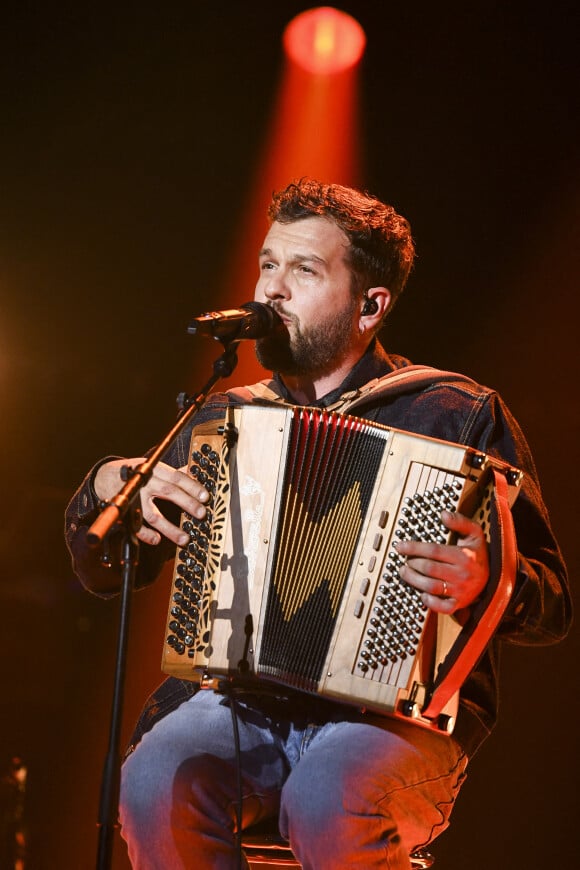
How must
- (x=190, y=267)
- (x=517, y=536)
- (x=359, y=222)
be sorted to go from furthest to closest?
(x=190, y=267)
(x=359, y=222)
(x=517, y=536)

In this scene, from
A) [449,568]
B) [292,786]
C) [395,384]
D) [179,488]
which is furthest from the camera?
[395,384]

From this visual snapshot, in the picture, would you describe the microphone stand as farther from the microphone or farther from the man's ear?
the man's ear

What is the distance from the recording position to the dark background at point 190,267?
4.01 metres

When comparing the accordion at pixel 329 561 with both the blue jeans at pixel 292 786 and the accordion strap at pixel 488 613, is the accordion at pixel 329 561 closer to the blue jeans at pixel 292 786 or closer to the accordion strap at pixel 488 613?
the accordion strap at pixel 488 613

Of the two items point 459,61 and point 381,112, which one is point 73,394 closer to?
point 381,112

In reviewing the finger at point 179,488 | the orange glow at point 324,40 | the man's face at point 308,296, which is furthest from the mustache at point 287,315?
the orange glow at point 324,40

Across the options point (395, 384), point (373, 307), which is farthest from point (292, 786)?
point (373, 307)

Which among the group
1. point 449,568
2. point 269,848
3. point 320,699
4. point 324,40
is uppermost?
point 324,40

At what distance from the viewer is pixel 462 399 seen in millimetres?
2645

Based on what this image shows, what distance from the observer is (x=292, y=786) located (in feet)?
7.13

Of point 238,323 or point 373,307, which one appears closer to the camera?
point 238,323

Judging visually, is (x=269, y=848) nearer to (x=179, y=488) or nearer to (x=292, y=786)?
(x=292, y=786)

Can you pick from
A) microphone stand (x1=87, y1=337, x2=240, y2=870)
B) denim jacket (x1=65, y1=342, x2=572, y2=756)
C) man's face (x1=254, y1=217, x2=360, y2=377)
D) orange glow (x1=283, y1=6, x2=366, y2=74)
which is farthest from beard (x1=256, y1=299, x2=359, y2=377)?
orange glow (x1=283, y1=6, x2=366, y2=74)

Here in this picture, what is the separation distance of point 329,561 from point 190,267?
263cm
